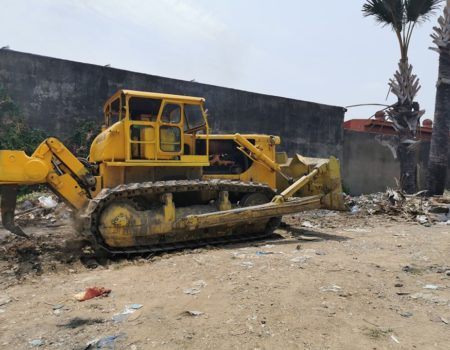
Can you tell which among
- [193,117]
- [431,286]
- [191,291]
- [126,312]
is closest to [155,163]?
[193,117]

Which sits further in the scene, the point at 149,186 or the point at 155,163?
the point at 155,163

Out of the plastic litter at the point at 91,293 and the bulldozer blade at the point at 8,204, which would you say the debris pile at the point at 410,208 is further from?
the bulldozer blade at the point at 8,204

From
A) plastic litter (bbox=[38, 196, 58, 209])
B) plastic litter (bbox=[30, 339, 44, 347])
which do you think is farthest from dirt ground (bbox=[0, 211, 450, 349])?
plastic litter (bbox=[38, 196, 58, 209])

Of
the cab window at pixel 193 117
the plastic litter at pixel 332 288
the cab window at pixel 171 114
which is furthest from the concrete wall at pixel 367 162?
the plastic litter at pixel 332 288

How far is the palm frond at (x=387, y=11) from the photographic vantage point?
13555mm

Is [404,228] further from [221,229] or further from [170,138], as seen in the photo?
[170,138]

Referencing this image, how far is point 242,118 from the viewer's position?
15430 mm

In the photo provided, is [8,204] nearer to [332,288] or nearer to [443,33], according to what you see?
[332,288]

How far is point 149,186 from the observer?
629 cm

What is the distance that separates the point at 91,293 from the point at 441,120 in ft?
38.4

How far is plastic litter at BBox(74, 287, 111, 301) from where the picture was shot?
172 inches

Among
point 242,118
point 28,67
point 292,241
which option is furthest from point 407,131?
point 28,67

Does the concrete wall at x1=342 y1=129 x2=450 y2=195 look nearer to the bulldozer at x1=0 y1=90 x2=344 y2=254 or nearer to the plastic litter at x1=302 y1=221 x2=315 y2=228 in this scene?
the plastic litter at x1=302 y1=221 x2=315 y2=228

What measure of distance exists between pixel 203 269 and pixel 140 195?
6.02 feet
